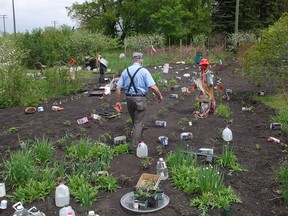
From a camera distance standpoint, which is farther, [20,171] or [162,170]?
[162,170]

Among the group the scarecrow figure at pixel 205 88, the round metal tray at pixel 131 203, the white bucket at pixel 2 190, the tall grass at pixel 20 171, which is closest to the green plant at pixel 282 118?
the scarecrow figure at pixel 205 88

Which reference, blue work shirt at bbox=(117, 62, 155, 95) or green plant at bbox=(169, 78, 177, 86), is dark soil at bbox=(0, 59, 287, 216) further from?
blue work shirt at bbox=(117, 62, 155, 95)

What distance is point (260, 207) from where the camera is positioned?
473 cm

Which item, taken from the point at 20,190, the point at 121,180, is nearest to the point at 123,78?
the point at 121,180

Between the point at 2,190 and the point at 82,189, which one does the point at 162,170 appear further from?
the point at 2,190

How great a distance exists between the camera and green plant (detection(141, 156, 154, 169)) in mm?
5892

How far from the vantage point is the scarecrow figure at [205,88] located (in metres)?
8.57

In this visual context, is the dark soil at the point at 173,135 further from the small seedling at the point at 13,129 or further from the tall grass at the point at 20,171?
the tall grass at the point at 20,171

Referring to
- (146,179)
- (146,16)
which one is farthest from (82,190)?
(146,16)

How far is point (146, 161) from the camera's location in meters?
6.09

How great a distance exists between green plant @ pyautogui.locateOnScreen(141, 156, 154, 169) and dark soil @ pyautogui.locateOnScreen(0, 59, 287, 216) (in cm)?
7

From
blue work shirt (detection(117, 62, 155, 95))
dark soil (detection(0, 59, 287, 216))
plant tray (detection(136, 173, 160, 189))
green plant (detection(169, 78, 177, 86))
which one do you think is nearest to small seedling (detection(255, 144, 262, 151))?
dark soil (detection(0, 59, 287, 216))

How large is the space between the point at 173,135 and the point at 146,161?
1.50 m

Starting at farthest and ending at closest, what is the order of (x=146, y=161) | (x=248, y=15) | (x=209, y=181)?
(x=248, y=15)
(x=146, y=161)
(x=209, y=181)
